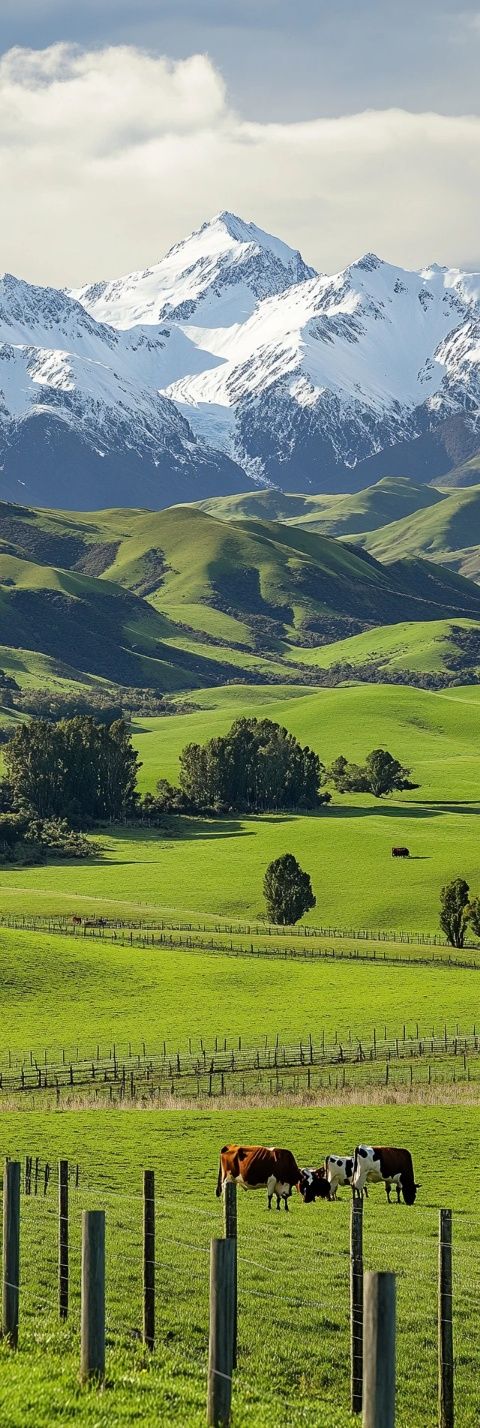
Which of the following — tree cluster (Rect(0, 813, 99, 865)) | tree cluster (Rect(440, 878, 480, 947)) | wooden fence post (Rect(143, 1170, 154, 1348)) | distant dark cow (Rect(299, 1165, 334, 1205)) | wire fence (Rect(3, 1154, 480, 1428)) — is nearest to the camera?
wooden fence post (Rect(143, 1170, 154, 1348))

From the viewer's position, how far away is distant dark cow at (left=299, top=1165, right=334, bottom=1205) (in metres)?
43.5

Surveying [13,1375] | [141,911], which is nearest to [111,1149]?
[13,1375]

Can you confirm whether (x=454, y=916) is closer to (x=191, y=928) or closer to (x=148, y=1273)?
(x=191, y=928)

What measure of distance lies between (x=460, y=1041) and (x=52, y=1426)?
67953mm

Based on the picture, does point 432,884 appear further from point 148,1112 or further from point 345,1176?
point 345,1176

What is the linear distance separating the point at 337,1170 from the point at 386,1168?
1.44 meters

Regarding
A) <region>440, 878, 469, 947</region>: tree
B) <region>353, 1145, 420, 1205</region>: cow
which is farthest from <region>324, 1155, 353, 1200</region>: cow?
<region>440, 878, 469, 947</region>: tree

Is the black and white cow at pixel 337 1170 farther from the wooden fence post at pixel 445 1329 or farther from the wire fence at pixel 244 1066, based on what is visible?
the wooden fence post at pixel 445 1329

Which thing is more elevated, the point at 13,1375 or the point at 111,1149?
the point at 13,1375

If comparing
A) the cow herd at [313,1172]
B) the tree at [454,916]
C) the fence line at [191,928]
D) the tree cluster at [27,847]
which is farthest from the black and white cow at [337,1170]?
the tree cluster at [27,847]

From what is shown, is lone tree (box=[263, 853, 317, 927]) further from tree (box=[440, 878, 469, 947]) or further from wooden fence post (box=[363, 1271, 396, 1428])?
wooden fence post (box=[363, 1271, 396, 1428])

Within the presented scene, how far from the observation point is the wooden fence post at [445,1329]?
755 inches

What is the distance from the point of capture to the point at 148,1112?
60.7 metres

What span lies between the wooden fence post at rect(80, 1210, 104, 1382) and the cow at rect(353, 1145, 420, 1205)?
2486 centimetres
